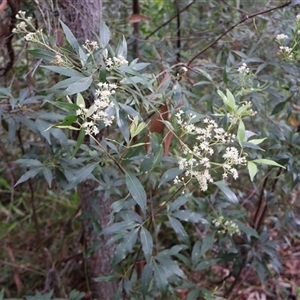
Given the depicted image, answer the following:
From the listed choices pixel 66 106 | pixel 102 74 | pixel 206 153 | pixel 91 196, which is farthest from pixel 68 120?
pixel 91 196

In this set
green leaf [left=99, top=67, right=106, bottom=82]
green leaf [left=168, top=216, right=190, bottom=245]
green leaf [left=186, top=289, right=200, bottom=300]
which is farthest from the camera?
green leaf [left=186, top=289, right=200, bottom=300]

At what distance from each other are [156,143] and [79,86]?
0.21 m

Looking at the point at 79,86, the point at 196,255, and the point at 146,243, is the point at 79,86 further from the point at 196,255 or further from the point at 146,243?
the point at 196,255

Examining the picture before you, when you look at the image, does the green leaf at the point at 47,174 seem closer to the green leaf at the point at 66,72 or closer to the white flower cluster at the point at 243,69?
the green leaf at the point at 66,72

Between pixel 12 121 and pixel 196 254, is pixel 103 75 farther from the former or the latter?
pixel 196 254

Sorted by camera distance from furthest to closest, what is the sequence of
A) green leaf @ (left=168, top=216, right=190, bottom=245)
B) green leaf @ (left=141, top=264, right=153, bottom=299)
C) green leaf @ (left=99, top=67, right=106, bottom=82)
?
1. green leaf @ (left=141, top=264, right=153, bottom=299)
2. green leaf @ (left=168, top=216, right=190, bottom=245)
3. green leaf @ (left=99, top=67, right=106, bottom=82)

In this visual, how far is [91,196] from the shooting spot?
1.45 meters

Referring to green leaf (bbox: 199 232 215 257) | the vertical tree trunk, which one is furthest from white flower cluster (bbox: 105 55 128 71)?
green leaf (bbox: 199 232 215 257)

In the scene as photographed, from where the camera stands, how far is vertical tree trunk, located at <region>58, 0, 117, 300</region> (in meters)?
1.22

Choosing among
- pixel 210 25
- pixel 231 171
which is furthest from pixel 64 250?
pixel 231 171

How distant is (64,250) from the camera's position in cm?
196

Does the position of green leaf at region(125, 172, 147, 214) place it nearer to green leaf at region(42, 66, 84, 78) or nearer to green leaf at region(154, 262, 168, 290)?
green leaf at region(42, 66, 84, 78)

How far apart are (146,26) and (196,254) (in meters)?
1.10

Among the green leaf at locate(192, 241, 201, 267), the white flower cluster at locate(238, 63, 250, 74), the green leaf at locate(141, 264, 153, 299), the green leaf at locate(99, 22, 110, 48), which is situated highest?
the green leaf at locate(99, 22, 110, 48)
